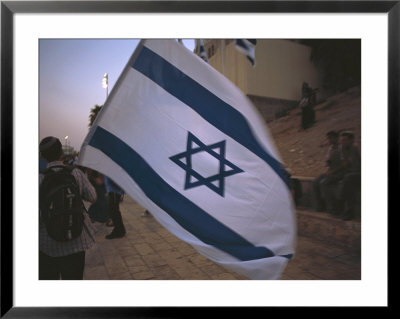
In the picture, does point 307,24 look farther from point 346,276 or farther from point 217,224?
point 346,276

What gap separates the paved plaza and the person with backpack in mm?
593

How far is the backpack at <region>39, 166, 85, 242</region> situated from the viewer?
1.46 meters

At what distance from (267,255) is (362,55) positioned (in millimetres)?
1835

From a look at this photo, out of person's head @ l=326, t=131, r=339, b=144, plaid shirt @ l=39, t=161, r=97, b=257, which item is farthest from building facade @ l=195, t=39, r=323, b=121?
plaid shirt @ l=39, t=161, r=97, b=257

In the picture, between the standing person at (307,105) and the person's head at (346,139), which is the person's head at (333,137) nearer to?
the person's head at (346,139)

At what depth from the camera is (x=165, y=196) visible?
5.14 feet

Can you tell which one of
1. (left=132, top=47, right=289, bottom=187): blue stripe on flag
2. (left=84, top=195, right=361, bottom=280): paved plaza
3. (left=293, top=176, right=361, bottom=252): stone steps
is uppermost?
(left=132, top=47, right=289, bottom=187): blue stripe on flag

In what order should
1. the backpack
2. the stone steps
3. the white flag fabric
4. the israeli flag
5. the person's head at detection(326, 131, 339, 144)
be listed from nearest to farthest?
1. the backpack
2. the white flag fabric
3. the israeli flag
4. the stone steps
5. the person's head at detection(326, 131, 339, 144)

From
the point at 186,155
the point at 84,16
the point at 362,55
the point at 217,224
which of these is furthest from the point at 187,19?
the point at 217,224

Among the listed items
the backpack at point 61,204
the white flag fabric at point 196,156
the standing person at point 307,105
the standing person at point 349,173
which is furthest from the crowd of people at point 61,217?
the standing person at point 307,105

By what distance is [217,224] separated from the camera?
159 centimetres

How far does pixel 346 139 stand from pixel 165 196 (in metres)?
1.76

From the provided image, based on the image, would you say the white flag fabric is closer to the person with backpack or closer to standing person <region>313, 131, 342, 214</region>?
the person with backpack

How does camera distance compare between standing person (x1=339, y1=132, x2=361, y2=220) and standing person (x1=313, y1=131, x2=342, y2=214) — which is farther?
standing person (x1=313, y1=131, x2=342, y2=214)
